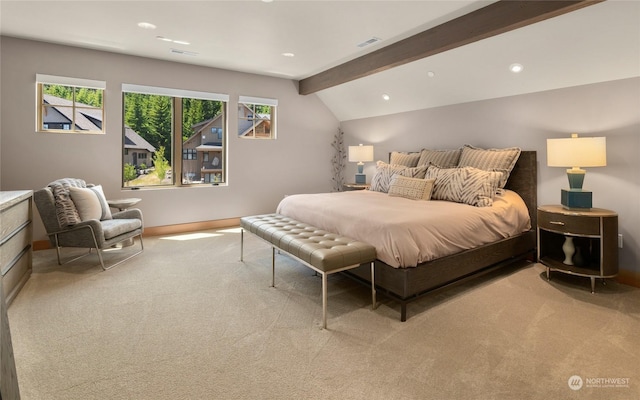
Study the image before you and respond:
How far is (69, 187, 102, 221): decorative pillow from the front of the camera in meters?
3.50

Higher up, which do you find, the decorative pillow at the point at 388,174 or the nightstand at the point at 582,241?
the decorative pillow at the point at 388,174

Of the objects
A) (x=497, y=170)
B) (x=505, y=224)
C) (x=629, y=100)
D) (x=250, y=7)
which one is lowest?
(x=505, y=224)

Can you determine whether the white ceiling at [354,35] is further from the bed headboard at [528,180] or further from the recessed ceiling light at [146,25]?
the bed headboard at [528,180]

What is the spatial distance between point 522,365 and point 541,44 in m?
2.96

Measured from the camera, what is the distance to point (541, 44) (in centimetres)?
324

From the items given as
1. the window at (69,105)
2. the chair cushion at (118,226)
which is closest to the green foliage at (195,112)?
the window at (69,105)

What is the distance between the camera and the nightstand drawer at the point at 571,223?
112 inches

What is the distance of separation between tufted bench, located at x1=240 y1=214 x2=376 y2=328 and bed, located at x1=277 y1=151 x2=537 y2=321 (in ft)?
0.35

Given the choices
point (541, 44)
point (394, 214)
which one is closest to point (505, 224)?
point (394, 214)

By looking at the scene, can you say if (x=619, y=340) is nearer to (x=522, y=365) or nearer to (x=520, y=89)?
(x=522, y=365)

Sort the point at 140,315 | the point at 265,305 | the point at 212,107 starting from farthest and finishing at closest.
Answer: the point at 212,107
the point at 265,305
the point at 140,315

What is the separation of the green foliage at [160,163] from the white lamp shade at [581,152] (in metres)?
4.98

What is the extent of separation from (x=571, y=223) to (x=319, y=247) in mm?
2246

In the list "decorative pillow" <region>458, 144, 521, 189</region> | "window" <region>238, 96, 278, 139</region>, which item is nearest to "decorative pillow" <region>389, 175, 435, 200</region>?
"decorative pillow" <region>458, 144, 521, 189</region>
